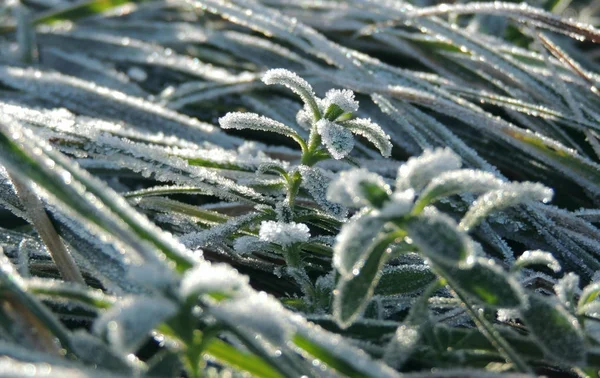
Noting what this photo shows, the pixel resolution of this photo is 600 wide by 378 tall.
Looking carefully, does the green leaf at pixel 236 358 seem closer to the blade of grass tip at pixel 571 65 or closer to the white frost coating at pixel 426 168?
the white frost coating at pixel 426 168

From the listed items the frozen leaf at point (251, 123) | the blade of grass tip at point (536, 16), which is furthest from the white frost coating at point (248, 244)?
the blade of grass tip at point (536, 16)

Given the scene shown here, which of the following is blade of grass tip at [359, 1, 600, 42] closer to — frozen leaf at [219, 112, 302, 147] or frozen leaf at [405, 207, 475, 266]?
frozen leaf at [219, 112, 302, 147]

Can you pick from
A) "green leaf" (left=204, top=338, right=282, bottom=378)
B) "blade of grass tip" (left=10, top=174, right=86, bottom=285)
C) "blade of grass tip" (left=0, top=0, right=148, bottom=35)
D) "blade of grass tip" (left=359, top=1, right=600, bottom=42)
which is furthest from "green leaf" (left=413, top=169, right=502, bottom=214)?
"blade of grass tip" (left=0, top=0, right=148, bottom=35)

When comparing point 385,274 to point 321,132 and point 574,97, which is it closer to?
point 321,132

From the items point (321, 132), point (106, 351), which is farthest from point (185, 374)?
point (321, 132)

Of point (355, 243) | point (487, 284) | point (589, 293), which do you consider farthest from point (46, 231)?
point (589, 293)
